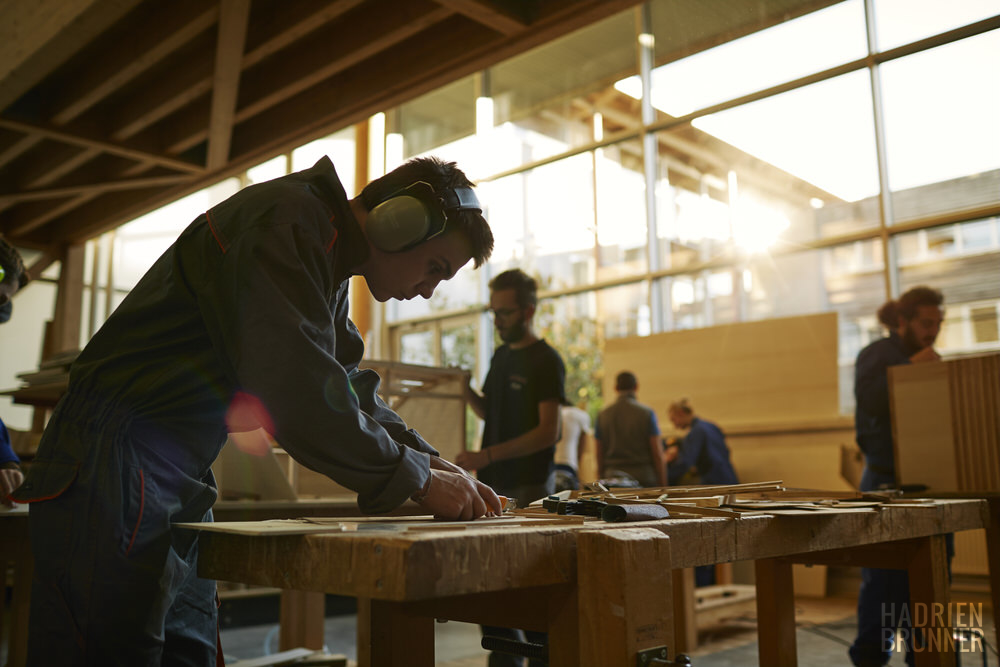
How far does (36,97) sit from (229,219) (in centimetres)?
492

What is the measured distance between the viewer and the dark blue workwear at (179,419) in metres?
1.03

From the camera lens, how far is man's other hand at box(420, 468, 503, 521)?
3.65 feet

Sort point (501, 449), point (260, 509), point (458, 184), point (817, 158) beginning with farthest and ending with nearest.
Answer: point (817, 158) < point (501, 449) < point (260, 509) < point (458, 184)

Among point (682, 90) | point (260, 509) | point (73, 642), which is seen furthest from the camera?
point (682, 90)

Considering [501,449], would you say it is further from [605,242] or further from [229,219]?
[605,242]

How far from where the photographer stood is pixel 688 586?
4027mm

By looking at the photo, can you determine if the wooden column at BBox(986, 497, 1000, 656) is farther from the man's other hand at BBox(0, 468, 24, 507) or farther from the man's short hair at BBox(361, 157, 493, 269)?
the man's other hand at BBox(0, 468, 24, 507)

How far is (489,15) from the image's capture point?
3.67 metres

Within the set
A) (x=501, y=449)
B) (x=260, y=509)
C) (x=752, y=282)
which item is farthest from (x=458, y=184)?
(x=752, y=282)

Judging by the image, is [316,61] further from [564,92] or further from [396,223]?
[564,92]

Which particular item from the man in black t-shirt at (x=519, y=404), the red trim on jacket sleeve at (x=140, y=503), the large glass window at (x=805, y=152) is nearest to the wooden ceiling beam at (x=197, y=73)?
the man in black t-shirt at (x=519, y=404)

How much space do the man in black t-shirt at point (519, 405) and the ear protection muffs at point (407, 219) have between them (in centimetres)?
167

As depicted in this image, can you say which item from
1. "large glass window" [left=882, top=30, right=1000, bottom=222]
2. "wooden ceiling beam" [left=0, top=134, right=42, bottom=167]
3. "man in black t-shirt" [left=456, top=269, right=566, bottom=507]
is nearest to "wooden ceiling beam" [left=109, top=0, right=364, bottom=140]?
"wooden ceiling beam" [left=0, top=134, right=42, bottom=167]

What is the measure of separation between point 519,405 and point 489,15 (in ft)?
6.11
